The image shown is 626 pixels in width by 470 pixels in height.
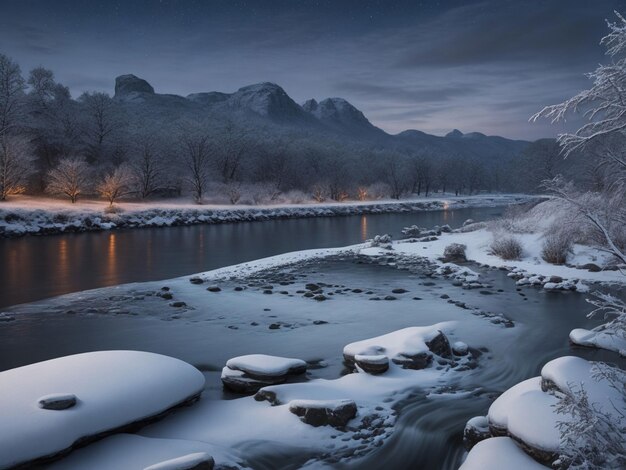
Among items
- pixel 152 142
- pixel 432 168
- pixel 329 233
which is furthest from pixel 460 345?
pixel 432 168

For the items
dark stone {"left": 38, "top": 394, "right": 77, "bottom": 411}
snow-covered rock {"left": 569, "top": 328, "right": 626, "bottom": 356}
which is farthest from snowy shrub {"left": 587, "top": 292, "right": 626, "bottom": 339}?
dark stone {"left": 38, "top": 394, "right": 77, "bottom": 411}

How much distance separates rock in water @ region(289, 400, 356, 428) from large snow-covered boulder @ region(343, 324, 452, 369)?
2.29 meters

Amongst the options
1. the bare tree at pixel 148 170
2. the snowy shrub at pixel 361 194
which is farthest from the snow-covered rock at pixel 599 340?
the snowy shrub at pixel 361 194

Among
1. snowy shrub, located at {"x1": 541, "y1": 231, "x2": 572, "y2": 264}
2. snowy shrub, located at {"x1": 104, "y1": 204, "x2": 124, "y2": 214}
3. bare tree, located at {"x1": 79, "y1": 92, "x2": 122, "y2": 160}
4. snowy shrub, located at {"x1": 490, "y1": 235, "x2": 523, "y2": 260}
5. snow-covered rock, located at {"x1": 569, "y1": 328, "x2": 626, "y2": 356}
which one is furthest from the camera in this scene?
bare tree, located at {"x1": 79, "y1": 92, "x2": 122, "y2": 160}

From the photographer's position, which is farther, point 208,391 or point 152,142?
point 152,142

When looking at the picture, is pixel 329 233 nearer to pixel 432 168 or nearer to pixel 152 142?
pixel 152 142

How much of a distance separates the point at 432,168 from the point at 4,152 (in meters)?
96.7

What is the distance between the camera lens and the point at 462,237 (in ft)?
102

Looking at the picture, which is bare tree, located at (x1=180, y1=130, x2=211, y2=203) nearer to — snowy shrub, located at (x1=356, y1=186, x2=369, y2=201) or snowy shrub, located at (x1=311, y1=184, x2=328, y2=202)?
snowy shrub, located at (x1=311, y1=184, x2=328, y2=202)

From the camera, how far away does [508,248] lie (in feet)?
79.0

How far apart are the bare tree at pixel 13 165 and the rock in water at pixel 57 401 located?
48.6 meters

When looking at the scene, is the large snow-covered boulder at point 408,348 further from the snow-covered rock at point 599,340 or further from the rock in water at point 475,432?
the snow-covered rock at point 599,340

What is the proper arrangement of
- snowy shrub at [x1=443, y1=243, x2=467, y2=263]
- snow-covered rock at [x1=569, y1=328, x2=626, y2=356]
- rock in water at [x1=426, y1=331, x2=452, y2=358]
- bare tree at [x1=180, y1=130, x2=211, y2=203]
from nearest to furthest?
1. rock in water at [x1=426, y1=331, x2=452, y2=358]
2. snow-covered rock at [x1=569, y1=328, x2=626, y2=356]
3. snowy shrub at [x1=443, y1=243, x2=467, y2=263]
4. bare tree at [x1=180, y1=130, x2=211, y2=203]

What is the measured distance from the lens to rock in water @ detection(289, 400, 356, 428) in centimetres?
741
